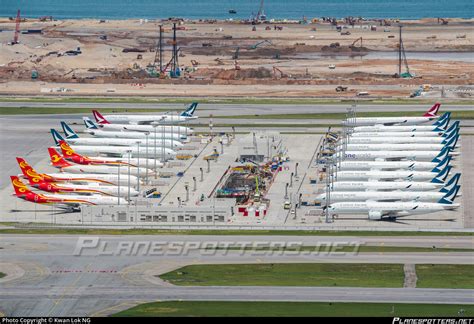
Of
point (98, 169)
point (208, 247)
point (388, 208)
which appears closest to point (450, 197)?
point (388, 208)

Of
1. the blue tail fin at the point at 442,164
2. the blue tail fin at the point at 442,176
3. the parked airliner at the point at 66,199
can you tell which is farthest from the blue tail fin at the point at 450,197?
the parked airliner at the point at 66,199

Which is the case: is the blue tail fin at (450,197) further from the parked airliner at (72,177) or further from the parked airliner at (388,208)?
the parked airliner at (72,177)

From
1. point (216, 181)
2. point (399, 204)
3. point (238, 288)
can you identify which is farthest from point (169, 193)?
point (238, 288)

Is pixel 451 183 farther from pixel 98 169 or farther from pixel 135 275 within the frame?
pixel 135 275

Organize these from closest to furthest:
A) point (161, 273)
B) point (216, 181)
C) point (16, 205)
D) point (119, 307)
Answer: point (119, 307) → point (161, 273) → point (16, 205) → point (216, 181)

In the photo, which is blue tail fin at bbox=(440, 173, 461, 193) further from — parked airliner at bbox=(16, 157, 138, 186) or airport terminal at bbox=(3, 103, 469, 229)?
parked airliner at bbox=(16, 157, 138, 186)

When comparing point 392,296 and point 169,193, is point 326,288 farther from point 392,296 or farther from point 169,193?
point 169,193
